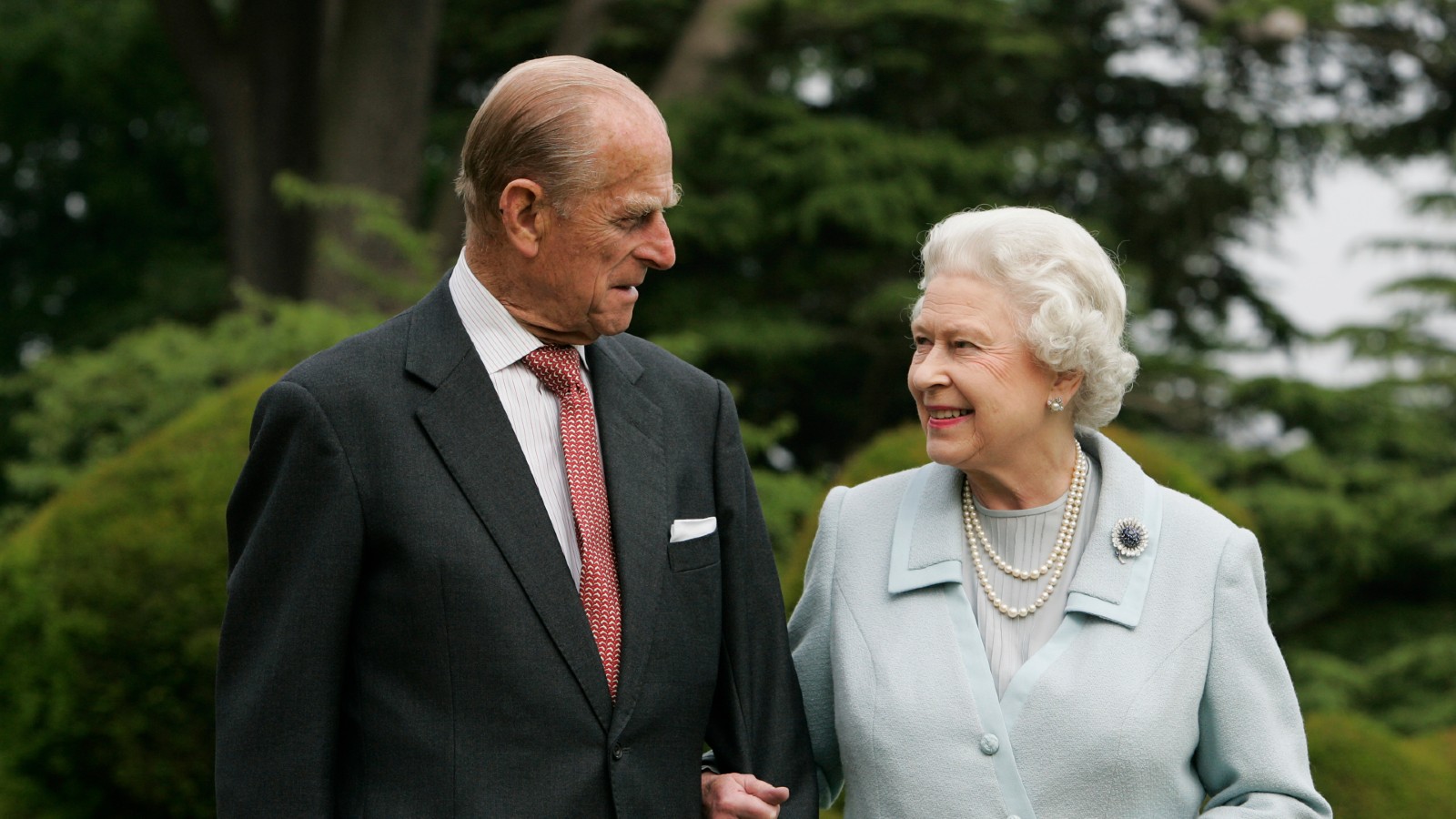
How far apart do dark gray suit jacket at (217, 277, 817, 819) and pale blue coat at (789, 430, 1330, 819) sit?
16.1 inches

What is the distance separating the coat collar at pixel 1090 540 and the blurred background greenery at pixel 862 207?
456cm

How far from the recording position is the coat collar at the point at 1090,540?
2750 mm

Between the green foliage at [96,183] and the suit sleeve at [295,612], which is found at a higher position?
the green foliage at [96,183]

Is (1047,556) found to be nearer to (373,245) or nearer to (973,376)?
(973,376)

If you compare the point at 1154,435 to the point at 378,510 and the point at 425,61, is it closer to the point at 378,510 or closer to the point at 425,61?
the point at 425,61

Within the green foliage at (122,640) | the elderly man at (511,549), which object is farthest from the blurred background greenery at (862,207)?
the elderly man at (511,549)

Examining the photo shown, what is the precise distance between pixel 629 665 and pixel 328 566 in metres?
0.50

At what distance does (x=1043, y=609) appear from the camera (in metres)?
2.82

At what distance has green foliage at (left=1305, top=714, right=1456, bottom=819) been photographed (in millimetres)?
5156

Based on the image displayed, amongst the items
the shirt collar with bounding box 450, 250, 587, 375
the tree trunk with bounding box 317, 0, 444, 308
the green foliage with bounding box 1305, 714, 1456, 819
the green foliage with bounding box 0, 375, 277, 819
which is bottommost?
the green foliage with bounding box 1305, 714, 1456, 819

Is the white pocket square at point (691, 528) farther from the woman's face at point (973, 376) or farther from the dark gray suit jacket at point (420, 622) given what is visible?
the woman's face at point (973, 376)

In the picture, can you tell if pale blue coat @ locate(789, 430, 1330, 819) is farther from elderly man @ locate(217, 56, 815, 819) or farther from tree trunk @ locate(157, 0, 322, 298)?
tree trunk @ locate(157, 0, 322, 298)

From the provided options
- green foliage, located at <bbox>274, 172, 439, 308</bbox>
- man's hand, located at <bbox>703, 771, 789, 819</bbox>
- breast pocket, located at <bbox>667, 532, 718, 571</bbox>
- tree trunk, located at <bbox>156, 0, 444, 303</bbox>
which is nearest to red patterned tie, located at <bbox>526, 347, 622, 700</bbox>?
breast pocket, located at <bbox>667, 532, 718, 571</bbox>

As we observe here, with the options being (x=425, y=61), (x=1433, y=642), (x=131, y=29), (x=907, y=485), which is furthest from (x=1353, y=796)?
(x=131, y=29)
